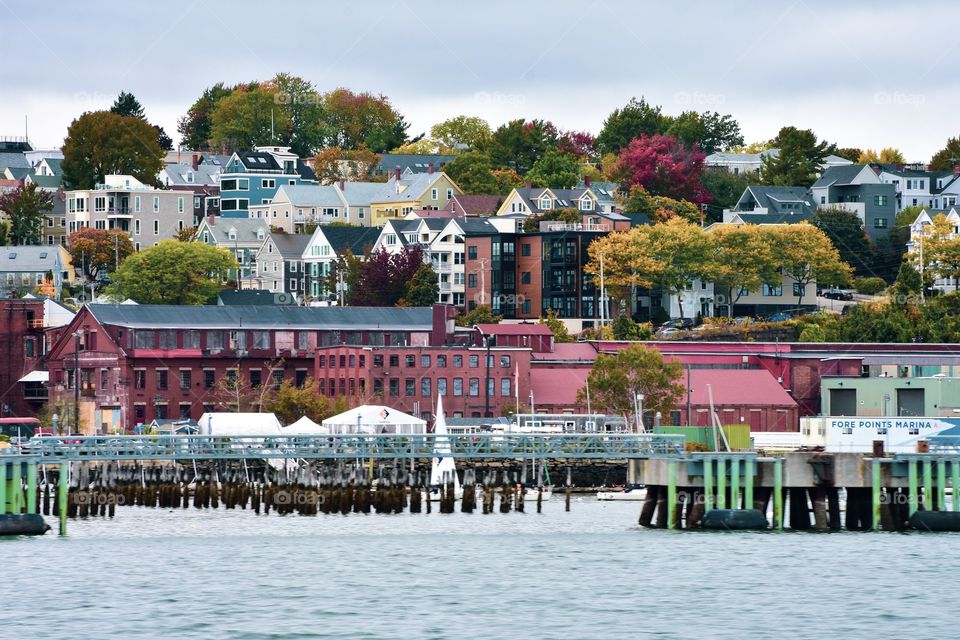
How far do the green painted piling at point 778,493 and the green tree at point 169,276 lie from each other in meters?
97.6

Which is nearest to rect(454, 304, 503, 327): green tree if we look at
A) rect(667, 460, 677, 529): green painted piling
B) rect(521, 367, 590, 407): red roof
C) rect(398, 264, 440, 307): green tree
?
rect(398, 264, 440, 307): green tree

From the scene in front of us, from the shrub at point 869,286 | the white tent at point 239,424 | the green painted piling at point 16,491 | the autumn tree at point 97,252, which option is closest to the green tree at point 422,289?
the autumn tree at point 97,252

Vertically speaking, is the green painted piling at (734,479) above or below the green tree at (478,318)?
below

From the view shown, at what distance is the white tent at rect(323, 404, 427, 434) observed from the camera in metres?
122

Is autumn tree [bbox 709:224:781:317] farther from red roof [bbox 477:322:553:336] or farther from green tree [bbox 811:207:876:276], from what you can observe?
red roof [bbox 477:322:553:336]

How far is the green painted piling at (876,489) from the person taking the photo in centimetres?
8219

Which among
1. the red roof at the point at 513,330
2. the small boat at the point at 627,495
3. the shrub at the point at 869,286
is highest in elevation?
the shrub at the point at 869,286

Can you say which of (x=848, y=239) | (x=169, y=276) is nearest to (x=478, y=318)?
(x=169, y=276)

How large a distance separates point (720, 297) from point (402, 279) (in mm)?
27264

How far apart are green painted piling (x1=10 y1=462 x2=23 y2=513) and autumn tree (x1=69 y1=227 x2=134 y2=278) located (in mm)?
113295

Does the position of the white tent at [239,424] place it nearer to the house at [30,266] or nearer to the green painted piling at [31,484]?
the green painted piling at [31,484]

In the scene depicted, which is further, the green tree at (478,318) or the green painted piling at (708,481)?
the green tree at (478,318)

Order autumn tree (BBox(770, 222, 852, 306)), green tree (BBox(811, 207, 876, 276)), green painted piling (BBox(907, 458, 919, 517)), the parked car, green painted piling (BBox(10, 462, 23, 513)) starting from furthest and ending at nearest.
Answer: green tree (BBox(811, 207, 876, 276))
the parked car
autumn tree (BBox(770, 222, 852, 306))
green painted piling (BBox(907, 458, 919, 517))
green painted piling (BBox(10, 462, 23, 513))

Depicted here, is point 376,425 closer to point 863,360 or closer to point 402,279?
point 863,360
